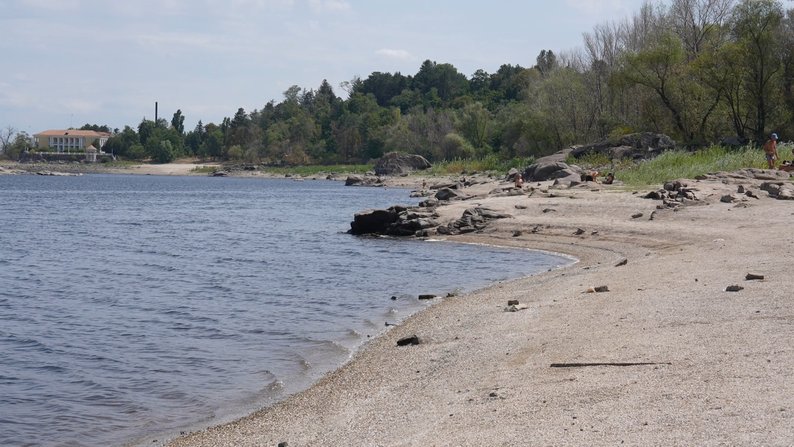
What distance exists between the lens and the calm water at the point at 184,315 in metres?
12.0

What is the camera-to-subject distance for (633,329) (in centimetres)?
1189

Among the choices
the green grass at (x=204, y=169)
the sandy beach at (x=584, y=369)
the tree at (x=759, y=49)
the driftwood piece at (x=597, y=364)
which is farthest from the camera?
the green grass at (x=204, y=169)

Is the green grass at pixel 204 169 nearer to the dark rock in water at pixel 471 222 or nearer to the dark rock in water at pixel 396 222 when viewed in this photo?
the dark rock in water at pixel 396 222

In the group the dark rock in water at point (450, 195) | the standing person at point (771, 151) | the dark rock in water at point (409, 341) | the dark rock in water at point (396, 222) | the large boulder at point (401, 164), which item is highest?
the standing person at point (771, 151)

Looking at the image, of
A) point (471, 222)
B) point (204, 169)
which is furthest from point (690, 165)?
point (204, 169)

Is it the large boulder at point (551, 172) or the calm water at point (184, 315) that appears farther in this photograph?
the large boulder at point (551, 172)

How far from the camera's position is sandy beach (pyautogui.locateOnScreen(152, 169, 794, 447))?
307 inches

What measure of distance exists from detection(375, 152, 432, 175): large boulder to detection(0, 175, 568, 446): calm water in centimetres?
7524

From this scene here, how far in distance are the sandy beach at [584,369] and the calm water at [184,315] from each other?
1.16 meters

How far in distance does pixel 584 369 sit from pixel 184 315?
10.9 m

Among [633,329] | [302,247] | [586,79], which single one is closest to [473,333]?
[633,329]

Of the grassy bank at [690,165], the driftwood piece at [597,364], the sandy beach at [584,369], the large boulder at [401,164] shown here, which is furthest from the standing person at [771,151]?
the large boulder at [401,164]

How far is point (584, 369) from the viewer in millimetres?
10102

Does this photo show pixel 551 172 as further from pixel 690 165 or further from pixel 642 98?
pixel 642 98
